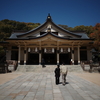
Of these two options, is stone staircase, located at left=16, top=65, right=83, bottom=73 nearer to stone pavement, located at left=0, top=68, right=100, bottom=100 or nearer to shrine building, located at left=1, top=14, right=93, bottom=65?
shrine building, located at left=1, top=14, right=93, bottom=65

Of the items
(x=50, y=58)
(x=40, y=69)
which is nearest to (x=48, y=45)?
(x=50, y=58)

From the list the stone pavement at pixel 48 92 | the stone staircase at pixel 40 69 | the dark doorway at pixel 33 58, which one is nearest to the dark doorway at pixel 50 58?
the dark doorway at pixel 33 58

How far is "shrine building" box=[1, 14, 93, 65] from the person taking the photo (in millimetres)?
20094

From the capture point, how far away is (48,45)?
21016 millimetres

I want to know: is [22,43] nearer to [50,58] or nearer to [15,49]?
[15,49]

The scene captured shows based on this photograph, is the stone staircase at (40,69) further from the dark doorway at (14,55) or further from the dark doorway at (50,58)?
the dark doorway at (50,58)

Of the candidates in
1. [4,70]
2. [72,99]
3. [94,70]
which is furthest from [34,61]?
[72,99]

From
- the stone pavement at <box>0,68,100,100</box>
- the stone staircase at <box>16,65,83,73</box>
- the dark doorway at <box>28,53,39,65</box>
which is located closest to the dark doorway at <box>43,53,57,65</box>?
the dark doorway at <box>28,53,39,65</box>

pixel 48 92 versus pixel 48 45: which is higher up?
pixel 48 45

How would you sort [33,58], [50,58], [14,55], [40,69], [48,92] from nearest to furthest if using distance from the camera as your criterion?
[48,92]
[40,69]
[14,55]
[33,58]
[50,58]

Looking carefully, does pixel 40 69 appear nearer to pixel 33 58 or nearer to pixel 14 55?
pixel 33 58

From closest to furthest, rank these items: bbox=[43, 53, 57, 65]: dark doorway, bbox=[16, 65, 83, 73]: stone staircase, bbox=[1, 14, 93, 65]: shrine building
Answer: bbox=[16, 65, 83, 73]: stone staircase, bbox=[1, 14, 93, 65]: shrine building, bbox=[43, 53, 57, 65]: dark doorway

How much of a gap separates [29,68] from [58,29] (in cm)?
1081

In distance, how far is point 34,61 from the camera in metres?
23.7
